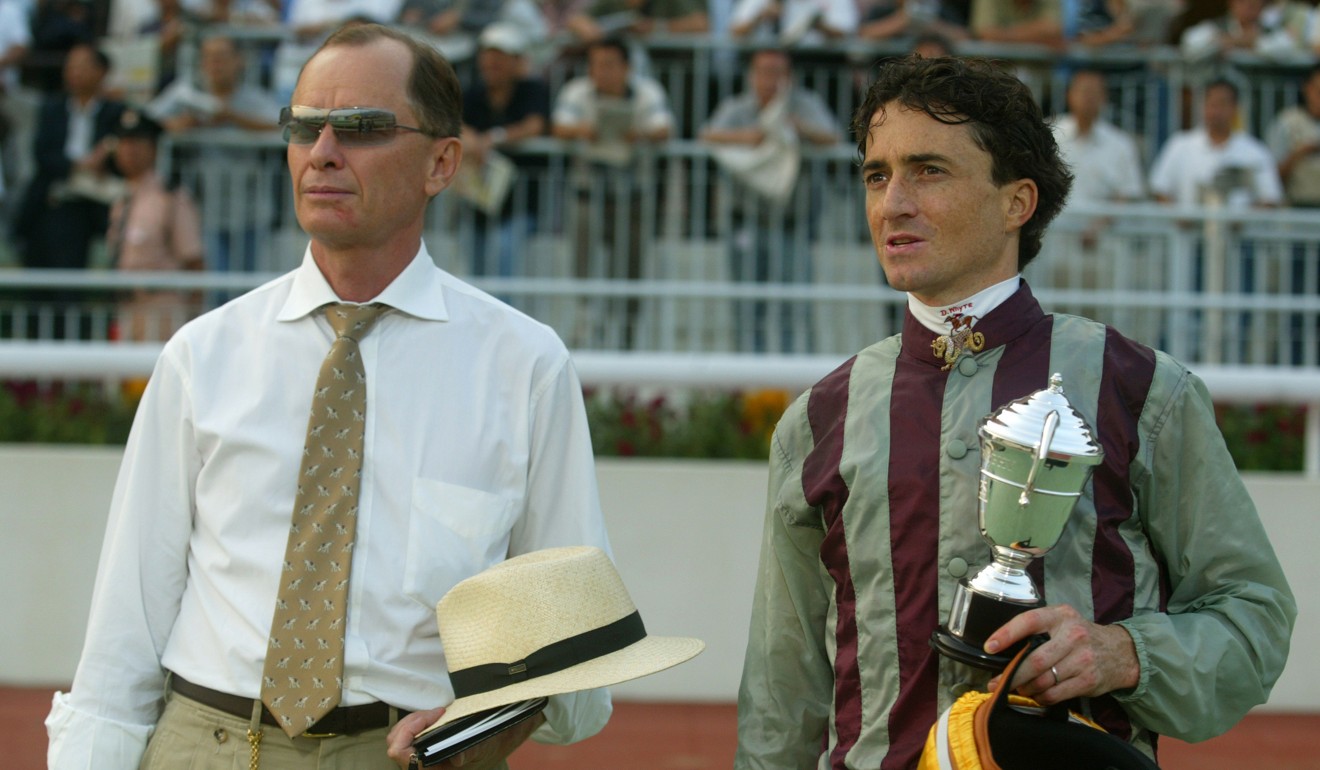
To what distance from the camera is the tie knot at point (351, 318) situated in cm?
294

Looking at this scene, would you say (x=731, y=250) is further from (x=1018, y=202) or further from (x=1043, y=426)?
(x=1043, y=426)

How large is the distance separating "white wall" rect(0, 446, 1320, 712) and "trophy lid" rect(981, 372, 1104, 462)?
3595 millimetres

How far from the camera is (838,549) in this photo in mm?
2676

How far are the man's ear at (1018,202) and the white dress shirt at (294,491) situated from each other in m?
0.91

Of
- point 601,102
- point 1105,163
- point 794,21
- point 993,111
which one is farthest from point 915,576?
point 794,21

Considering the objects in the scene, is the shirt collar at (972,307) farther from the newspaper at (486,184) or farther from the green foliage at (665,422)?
the newspaper at (486,184)

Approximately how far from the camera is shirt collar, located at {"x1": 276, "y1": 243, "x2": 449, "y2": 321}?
9.78ft

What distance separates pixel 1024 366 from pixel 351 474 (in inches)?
48.8

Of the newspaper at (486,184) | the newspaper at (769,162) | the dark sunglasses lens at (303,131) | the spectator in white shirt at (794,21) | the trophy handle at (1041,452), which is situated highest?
the spectator in white shirt at (794,21)

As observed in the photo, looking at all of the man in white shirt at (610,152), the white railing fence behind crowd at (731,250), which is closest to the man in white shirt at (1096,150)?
the white railing fence behind crowd at (731,250)

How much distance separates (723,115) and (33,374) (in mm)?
4152

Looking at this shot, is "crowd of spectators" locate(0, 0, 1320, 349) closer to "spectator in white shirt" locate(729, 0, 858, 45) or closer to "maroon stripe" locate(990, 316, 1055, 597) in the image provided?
"spectator in white shirt" locate(729, 0, 858, 45)

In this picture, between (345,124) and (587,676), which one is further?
(345,124)

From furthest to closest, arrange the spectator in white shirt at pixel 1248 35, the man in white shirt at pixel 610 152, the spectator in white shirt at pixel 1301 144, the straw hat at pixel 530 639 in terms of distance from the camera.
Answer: the spectator in white shirt at pixel 1248 35 → the spectator in white shirt at pixel 1301 144 → the man in white shirt at pixel 610 152 → the straw hat at pixel 530 639
